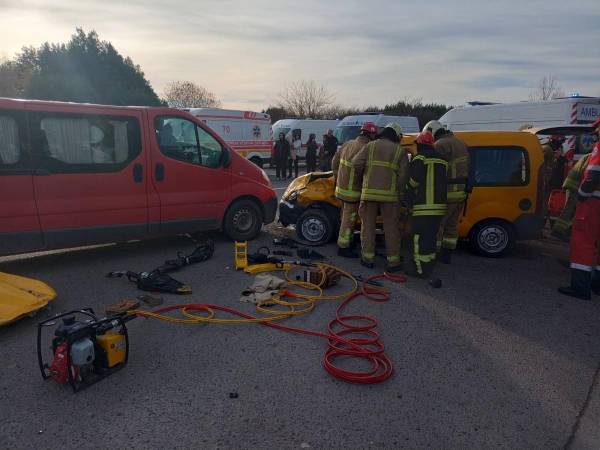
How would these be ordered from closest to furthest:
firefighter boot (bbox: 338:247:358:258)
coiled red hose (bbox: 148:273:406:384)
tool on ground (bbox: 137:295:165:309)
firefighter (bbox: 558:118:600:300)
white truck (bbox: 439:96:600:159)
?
1. coiled red hose (bbox: 148:273:406:384)
2. tool on ground (bbox: 137:295:165:309)
3. firefighter (bbox: 558:118:600:300)
4. firefighter boot (bbox: 338:247:358:258)
5. white truck (bbox: 439:96:600:159)

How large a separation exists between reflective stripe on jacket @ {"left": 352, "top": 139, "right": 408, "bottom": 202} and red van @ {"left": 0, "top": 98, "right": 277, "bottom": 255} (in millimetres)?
2225

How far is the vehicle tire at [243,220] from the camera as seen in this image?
7.12 metres

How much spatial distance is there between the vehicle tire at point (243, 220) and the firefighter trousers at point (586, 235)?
4.45m

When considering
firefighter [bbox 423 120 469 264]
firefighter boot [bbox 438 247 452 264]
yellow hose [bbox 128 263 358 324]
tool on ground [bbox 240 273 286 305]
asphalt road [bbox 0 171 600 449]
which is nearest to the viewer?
asphalt road [bbox 0 171 600 449]

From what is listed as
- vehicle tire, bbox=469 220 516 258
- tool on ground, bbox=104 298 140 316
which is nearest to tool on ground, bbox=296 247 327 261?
vehicle tire, bbox=469 220 516 258

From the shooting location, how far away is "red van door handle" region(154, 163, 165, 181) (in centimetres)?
615

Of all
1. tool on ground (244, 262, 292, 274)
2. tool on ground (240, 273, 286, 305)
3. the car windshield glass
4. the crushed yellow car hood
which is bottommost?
tool on ground (240, 273, 286, 305)

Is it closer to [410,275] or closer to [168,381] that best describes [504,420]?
[168,381]

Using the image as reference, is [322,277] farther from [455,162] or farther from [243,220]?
[243,220]

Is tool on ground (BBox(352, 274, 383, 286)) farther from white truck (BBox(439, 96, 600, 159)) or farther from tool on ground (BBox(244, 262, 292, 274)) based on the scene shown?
white truck (BBox(439, 96, 600, 159))

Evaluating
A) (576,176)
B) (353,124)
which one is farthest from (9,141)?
(353,124)

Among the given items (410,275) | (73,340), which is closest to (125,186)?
(73,340)

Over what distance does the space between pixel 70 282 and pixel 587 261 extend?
19.0 feet

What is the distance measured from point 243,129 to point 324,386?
663 inches
